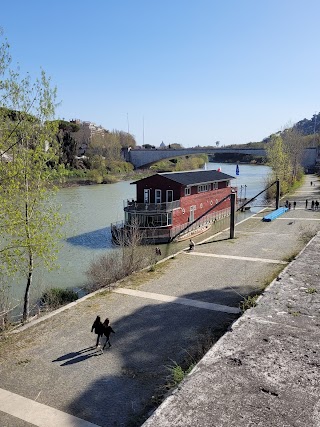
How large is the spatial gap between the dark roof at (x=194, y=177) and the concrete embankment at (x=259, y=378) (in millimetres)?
26366

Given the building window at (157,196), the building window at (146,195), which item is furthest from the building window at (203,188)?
the building window at (146,195)

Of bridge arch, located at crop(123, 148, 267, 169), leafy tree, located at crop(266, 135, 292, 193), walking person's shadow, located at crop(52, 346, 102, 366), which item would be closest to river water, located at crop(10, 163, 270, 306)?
walking person's shadow, located at crop(52, 346, 102, 366)

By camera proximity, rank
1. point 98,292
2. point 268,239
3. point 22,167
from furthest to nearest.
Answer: point 268,239 < point 98,292 < point 22,167

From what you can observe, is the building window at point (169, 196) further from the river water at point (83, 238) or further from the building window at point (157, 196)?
the river water at point (83, 238)

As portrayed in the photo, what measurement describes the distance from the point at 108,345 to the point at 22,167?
6176 mm

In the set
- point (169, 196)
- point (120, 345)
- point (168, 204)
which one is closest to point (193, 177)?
point (169, 196)

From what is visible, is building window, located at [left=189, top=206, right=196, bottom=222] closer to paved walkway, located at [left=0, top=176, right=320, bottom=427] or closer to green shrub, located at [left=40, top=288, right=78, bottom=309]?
paved walkway, located at [left=0, top=176, right=320, bottom=427]

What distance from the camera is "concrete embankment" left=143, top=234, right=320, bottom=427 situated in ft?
17.0

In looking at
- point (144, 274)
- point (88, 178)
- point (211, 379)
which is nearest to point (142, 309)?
point (144, 274)

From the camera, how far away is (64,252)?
28.2 meters

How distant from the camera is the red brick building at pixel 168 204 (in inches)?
1278

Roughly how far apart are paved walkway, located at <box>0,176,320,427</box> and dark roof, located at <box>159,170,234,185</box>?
15843 millimetres

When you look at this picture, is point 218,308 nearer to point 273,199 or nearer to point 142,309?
point 142,309

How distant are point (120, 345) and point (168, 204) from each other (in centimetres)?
2200
